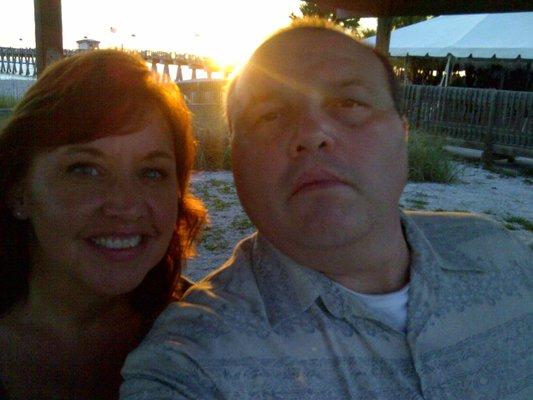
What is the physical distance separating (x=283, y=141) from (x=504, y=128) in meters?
9.91

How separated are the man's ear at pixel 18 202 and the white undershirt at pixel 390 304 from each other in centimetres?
100

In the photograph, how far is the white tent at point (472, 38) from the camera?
41.5ft

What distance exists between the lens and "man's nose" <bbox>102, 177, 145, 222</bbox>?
1542mm

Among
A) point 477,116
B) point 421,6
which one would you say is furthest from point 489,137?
point 421,6

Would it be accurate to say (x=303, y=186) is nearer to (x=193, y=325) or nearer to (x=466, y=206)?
(x=193, y=325)

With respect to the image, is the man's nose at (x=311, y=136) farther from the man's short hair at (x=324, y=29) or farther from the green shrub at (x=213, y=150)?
the green shrub at (x=213, y=150)

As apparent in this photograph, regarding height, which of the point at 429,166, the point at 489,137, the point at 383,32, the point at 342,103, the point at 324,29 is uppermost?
the point at 383,32

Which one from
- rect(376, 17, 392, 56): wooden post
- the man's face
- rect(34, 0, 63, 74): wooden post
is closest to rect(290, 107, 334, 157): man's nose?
the man's face

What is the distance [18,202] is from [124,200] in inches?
16.1

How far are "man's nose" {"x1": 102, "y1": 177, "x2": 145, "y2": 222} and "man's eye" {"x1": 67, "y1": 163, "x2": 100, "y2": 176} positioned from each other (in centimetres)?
6

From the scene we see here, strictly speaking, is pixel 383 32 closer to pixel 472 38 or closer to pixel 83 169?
pixel 83 169

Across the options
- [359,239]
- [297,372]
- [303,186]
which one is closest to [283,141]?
[303,186]

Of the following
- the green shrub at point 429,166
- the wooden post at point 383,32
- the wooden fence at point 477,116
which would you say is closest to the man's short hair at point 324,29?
the wooden post at point 383,32

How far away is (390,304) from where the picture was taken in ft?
5.54
